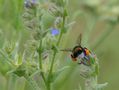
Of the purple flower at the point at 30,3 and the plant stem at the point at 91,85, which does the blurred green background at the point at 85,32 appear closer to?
the purple flower at the point at 30,3

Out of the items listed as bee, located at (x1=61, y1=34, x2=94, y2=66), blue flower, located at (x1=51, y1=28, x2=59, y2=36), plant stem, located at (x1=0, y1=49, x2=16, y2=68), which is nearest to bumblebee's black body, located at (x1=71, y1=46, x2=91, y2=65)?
bee, located at (x1=61, y1=34, x2=94, y2=66)

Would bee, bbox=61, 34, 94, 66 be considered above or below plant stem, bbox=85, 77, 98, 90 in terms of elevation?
above

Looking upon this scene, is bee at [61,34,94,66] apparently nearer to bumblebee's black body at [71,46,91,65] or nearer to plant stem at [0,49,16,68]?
bumblebee's black body at [71,46,91,65]

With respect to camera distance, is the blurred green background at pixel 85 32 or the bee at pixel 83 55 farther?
the blurred green background at pixel 85 32

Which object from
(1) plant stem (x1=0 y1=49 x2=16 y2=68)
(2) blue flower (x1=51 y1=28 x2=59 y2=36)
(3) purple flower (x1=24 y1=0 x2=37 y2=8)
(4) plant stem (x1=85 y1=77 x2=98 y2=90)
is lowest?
(4) plant stem (x1=85 y1=77 x2=98 y2=90)

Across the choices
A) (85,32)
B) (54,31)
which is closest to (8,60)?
(54,31)

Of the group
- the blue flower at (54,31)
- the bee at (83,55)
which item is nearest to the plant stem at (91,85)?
the bee at (83,55)

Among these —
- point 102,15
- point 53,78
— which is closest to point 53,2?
point 53,78

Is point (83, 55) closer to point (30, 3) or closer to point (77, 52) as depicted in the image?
point (77, 52)

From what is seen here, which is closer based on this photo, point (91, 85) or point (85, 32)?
point (91, 85)
